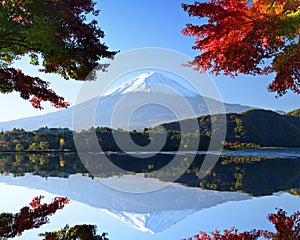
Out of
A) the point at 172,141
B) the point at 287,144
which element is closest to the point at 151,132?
the point at 172,141

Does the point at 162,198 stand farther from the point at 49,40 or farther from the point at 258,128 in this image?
the point at 258,128

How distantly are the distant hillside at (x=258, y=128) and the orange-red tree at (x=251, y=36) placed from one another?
2478cm

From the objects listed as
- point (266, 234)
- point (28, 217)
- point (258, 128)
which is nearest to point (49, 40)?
point (28, 217)

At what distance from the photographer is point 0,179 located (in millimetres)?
9625

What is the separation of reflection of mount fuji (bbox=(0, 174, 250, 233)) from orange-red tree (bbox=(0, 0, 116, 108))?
248 centimetres

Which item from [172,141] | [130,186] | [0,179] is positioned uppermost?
[172,141]

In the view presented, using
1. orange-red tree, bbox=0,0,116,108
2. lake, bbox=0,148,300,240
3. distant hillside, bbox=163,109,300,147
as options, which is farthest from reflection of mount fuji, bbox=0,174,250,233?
distant hillside, bbox=163,109,300,147

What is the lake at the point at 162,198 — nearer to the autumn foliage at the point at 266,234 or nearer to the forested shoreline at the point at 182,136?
the autumn foliage at the point at 266,234

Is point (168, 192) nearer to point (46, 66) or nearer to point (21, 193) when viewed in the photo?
point (21, 193)

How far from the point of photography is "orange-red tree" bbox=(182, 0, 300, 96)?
6449mm

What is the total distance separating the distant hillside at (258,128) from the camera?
1355 inches

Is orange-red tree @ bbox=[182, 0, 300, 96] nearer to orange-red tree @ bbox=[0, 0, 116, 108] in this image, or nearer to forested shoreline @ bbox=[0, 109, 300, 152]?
orange-red tree @ bbox=[0, 0, 116, 108]

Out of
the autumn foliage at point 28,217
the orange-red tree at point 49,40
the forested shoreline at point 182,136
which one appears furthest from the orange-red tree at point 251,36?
the forested shoreline at point 182,136

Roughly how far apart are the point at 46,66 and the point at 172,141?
1920 cm
